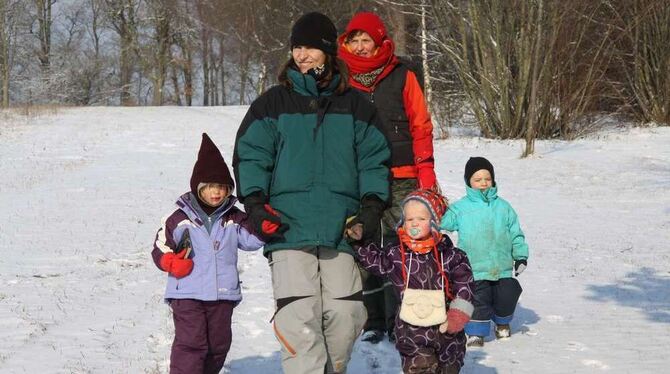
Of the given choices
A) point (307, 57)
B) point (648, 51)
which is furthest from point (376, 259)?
point (648, 51)

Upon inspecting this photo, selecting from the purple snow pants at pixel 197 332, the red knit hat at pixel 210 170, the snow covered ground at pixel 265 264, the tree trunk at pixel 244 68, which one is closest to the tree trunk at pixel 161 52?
the tree trunk at pixel 244 68

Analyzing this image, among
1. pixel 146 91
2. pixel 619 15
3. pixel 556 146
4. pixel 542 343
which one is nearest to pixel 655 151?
pixel 556 146

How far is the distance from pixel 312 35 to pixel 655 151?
17.9m

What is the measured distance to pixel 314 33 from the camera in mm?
4129

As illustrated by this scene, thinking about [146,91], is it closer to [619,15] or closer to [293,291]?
[619,15]

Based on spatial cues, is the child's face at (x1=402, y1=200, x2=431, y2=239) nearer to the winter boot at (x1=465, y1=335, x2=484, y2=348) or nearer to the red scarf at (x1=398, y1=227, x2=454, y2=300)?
the red scarf at (x1=398, y1=227, x2=454, y2=300)

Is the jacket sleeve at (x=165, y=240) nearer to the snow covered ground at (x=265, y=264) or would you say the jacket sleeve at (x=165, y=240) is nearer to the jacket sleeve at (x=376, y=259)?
the jacket sleeve at (x=376, y=259)

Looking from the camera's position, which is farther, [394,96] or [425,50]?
[425,50]

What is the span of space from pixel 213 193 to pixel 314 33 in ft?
3.42

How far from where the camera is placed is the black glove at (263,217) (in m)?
3.87

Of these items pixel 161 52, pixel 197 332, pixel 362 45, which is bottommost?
pixel 197 332

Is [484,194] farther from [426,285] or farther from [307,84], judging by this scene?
[307,84]

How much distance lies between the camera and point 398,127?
5512mm

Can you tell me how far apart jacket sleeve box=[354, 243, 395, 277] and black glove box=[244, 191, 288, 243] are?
0.48 m
